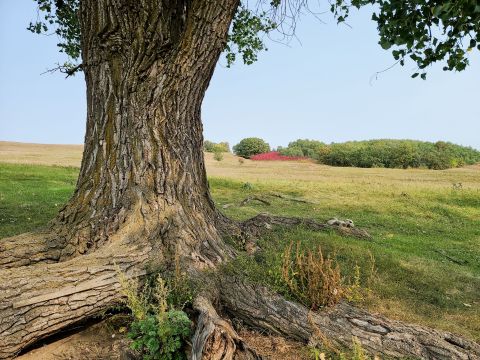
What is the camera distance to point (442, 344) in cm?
550

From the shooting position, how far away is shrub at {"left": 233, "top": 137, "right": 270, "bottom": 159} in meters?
64.2

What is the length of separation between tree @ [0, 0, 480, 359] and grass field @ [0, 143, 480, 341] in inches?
37.0

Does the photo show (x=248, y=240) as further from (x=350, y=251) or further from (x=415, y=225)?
(x=415, y=225)

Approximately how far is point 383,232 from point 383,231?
0.22 m

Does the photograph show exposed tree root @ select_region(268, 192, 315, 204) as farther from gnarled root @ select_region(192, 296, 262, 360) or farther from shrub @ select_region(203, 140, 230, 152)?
shrub @ select_region(203, 140, 230, 152)

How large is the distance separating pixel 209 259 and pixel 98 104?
353cm

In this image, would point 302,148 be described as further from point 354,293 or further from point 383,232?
point 354,293

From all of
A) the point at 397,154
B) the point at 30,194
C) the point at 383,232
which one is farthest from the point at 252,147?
the point at 383,232

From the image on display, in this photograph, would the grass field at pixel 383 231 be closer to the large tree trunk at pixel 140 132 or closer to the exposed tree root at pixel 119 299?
the exposed tree root at pixel 119 299

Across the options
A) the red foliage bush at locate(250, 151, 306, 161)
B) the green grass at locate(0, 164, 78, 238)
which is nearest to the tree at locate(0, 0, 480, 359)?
the green grass at locate(0, 164, 78, 238)

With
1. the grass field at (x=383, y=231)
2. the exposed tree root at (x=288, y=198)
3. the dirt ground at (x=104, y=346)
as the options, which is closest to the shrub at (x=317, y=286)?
→ the grass field at (x=383, y=231)

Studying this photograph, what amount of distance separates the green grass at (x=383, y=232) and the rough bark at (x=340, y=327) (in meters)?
0.44

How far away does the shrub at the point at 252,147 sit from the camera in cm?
6419

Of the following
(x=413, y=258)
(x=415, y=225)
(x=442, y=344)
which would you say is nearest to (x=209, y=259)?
(x=442, y=344)
